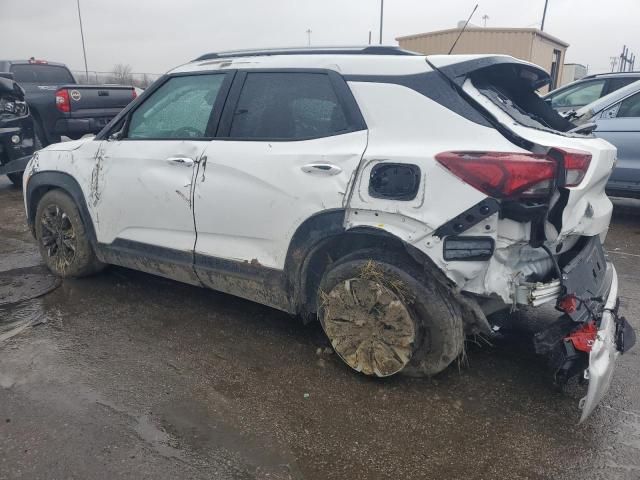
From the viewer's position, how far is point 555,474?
237cm

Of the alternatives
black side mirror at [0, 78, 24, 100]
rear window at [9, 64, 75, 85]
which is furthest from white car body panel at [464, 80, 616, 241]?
rear window at [9, 64, 75, 85]

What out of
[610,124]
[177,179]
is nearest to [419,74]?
[177,179]

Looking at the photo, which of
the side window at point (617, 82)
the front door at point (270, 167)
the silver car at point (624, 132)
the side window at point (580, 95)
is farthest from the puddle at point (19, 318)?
the side window at point (617, 82)

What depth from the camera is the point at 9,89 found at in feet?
25.3

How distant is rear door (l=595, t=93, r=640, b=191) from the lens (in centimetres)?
645

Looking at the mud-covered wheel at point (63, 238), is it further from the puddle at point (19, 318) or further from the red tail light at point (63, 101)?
the red tail light at point (63, 101)

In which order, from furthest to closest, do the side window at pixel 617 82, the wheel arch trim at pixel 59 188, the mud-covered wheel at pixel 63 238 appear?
the side window at pixel 617 82
the mud-covered wheel at pixel 63 238
the wheel arch trim at pixel 59 188

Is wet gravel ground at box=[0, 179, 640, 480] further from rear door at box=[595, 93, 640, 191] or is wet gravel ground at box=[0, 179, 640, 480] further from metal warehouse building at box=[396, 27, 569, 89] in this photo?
metal warehouse building at box=[396, 27, 569, 89]

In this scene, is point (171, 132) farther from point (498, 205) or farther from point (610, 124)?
point (610, 124)

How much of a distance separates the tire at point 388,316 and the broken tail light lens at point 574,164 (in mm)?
812

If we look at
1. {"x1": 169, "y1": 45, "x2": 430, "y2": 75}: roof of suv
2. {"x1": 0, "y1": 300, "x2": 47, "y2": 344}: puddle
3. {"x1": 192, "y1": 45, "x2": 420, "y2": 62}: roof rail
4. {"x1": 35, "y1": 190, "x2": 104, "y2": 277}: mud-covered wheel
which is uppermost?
{"x1": 192, "y1": 45, "x2": 420, "y2": 62}: roof rail

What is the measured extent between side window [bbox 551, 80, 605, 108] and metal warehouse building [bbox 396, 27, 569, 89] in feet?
35.6

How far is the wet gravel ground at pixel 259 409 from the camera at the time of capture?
7.89ft

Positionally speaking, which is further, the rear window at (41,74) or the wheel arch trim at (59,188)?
the rear window at (41,74)
